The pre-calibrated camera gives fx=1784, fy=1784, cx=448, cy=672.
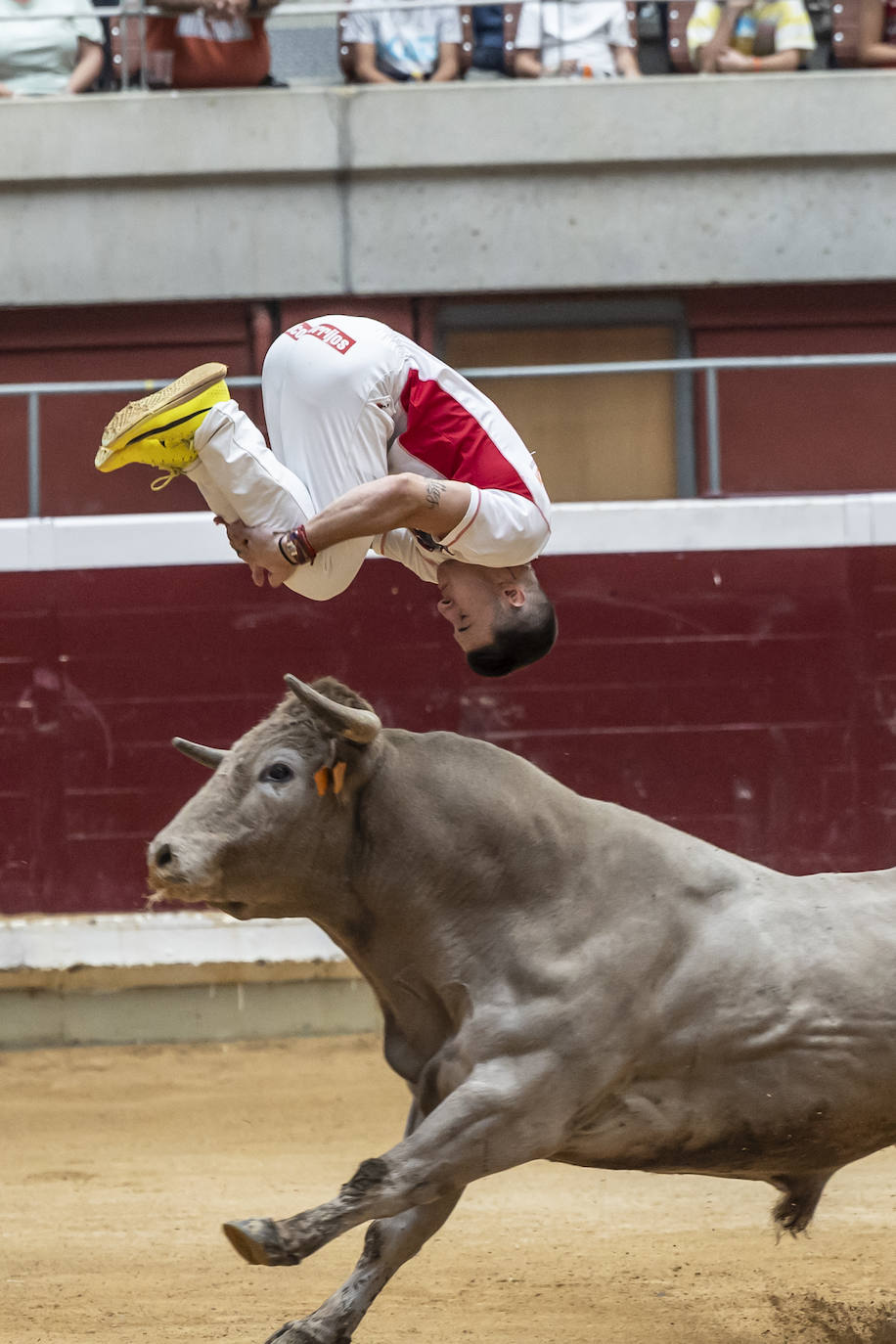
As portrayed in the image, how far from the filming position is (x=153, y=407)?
3.78 m

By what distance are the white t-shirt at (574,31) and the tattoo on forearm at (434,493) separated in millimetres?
6744

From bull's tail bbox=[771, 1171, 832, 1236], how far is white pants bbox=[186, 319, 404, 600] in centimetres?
163

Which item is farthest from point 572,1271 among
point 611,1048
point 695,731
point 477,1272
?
point 695,731

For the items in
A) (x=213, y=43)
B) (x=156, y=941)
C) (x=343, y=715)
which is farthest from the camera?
(x=213, y=43)

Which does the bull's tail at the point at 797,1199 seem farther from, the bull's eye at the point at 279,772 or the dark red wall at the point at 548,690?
the dark red wall at the point at 548,690

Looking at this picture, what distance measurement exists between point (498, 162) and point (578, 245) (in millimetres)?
631

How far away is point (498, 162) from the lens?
9.73 metres

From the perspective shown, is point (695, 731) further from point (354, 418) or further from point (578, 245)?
point (354, 418)

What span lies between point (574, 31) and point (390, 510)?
6914 mm

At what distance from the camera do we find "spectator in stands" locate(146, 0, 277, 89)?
9.48 meters

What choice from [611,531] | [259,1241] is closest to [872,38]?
[611,531]

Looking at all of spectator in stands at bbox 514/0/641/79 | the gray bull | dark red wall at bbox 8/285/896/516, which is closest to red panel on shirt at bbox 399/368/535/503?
the gray bull

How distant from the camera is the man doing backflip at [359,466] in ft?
12.5

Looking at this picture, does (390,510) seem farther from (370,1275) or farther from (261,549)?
(370,1275)
